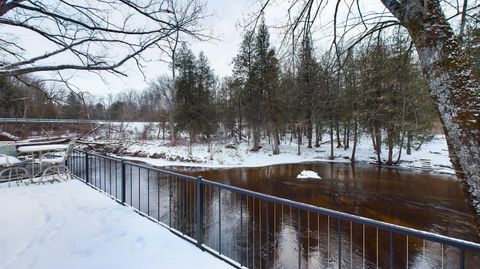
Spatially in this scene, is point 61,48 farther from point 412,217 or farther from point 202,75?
point 202,75

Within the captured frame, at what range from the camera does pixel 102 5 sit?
12.8 ft

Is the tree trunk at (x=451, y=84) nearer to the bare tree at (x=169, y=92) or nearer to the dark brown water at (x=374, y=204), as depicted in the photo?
the dark brown water at (x=374, y=204)

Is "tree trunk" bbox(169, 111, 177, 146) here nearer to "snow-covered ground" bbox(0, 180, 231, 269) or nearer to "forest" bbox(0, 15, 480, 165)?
"forest" bbox(0, 15, 480, 165)

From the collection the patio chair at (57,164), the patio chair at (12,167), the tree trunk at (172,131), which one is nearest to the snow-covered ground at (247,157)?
the tree trunk at (172,131)

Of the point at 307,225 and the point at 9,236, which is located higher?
the point at 9,236

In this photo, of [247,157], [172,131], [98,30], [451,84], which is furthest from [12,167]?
[172,131]

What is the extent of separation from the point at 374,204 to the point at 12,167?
10527mm

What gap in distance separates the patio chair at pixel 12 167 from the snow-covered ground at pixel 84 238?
152 cm

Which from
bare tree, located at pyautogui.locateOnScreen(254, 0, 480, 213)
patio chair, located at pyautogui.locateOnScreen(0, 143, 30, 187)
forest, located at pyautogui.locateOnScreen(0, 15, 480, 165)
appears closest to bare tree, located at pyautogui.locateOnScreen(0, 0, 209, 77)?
patio chair, located at pyautogui.locateOnScreen(0, 143, 30, 187)

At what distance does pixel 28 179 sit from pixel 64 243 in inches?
170

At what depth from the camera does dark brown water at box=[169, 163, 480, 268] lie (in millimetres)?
5371

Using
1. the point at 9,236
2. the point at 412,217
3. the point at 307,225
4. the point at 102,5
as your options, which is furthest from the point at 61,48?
the point at 412,217

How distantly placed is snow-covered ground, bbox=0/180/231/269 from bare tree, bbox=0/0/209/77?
7.31 ft

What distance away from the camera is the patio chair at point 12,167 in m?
5.84
